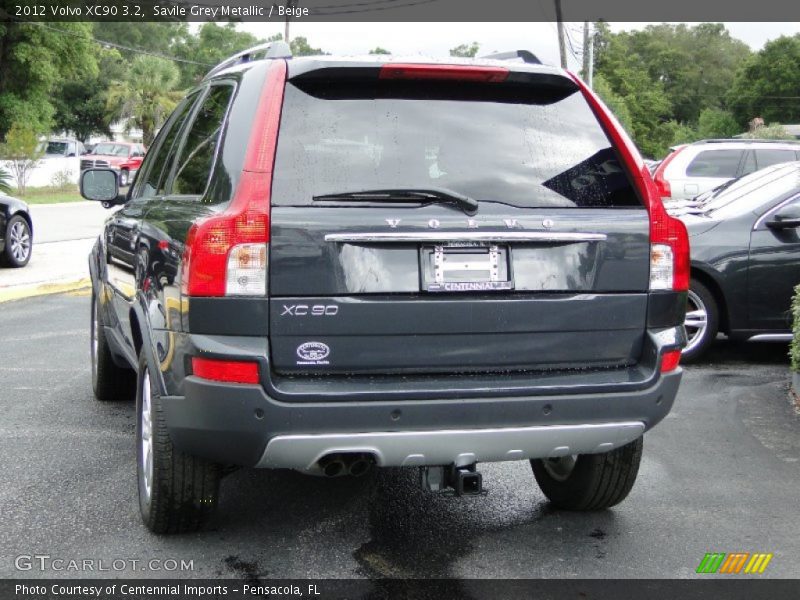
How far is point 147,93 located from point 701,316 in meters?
56.6

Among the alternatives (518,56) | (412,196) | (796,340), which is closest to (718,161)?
(796,340)

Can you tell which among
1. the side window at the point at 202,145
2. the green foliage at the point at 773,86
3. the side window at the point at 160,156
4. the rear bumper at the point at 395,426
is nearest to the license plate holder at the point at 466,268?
the rear bumper at the point at 395,426

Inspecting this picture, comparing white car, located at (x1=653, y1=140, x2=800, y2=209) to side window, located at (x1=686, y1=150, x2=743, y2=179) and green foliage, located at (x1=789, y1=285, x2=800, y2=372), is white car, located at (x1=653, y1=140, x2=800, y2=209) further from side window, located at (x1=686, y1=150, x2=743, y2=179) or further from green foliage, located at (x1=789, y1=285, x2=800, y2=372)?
green foliage, located at (x1=789, y1=285, x2=800, y2=372)

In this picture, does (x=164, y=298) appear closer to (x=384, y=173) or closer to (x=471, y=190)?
(x=384, y=173)

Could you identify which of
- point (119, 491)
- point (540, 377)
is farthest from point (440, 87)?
point (119, 491)

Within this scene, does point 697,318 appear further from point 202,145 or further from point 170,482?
point 170,482

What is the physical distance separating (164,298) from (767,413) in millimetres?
4406

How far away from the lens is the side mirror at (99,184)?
20.9ft

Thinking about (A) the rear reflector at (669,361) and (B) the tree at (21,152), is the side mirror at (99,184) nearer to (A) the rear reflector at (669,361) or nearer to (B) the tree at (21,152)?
(A) the rear reflector at (669,361)

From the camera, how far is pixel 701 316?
8.12m

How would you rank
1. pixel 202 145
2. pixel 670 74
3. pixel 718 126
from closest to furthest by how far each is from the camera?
1. pixel 202 145
2. pixel 718 126
3. pixel 670 74

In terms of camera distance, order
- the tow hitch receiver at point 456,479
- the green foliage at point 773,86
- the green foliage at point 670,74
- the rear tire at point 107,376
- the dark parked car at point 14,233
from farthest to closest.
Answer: the green foliage at point 773,86
the green foliage at point 670,74
the dark parked car at point 14,233
the rear tire at point 107,376
the tow hitch receiver at point 456,479

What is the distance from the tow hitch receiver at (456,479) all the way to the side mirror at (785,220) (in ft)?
16.3

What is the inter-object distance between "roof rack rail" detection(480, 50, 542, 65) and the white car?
11.0m
